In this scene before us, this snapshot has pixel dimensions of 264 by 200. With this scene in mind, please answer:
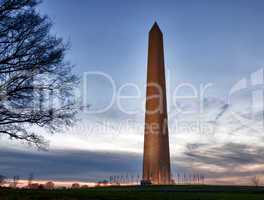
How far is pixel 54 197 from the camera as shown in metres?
17.0

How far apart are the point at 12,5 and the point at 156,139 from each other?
70.2ft

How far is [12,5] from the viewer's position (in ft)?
64.4

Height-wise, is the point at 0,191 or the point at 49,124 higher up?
the point at 49,124

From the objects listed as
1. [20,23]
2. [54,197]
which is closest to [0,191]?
[54,197]

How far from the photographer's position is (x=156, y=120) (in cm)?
3819

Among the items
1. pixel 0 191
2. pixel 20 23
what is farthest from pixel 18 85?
pixel 0 191

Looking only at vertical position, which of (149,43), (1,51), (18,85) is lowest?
(18,85)

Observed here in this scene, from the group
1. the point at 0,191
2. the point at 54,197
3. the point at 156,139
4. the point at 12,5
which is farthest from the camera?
the point at 156,139

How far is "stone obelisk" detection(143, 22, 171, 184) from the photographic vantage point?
3791 centimetres

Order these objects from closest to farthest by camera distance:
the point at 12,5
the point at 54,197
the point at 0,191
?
the point at 54,197 < the point at 0,191 < the point at 12,5

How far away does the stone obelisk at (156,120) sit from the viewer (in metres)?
37.9

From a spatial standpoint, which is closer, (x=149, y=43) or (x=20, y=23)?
(x=20, y=23)

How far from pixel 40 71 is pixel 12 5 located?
332 cm

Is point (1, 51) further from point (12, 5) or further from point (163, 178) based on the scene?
point (163, 178)
